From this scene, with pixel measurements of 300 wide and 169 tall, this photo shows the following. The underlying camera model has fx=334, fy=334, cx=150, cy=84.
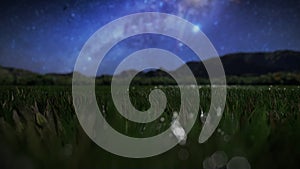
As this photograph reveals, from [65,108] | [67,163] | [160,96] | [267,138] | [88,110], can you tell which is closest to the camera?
[67,163]

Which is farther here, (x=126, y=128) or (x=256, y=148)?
(x=126, y=128)

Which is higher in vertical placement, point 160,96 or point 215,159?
point 160,96

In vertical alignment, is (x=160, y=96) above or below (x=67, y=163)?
above

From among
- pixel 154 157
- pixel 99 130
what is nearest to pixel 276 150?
pixel 154 157

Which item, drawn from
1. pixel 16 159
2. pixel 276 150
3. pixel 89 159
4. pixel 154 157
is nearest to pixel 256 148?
pixel 276 150

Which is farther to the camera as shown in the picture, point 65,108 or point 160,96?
point 160,96

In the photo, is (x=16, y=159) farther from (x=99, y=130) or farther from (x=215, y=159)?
(x=215, y=159)

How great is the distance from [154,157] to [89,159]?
112 millimetres

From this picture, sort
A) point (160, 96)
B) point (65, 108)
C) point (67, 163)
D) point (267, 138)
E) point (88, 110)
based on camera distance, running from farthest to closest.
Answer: point (160, 96) < point (65, 108) < point (88, 110) < point (267, 138) < point (67, 163)

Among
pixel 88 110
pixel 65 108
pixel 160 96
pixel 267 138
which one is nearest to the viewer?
pixel 267 138

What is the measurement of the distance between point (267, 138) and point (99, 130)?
0.34 metres

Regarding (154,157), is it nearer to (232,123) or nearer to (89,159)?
(89,159)

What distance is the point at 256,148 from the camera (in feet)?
2.03

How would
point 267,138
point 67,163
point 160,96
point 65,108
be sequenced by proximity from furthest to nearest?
1. point 160,96
2. point 65,108
3. point 267,138
4. point 67,163
